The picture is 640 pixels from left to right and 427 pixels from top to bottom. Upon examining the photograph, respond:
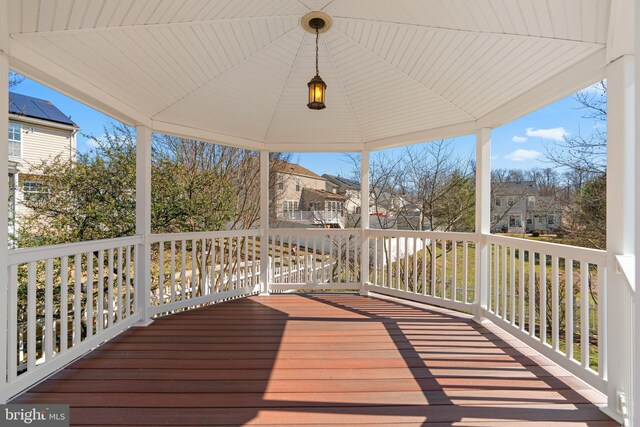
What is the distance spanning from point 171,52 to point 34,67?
93 centimetres

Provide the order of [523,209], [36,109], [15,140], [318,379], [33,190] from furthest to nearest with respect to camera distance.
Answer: [36,109], [15,140], [523,209], [33,190], [318,379]

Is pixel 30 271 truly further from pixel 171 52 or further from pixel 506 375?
pixel 506 375

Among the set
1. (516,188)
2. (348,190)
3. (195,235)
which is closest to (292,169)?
(348,190)

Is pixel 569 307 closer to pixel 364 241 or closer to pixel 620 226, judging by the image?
pixel 620 226

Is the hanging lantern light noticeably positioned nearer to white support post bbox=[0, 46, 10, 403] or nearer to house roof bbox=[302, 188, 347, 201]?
white support post bbox=[0, 46, 10, 403]

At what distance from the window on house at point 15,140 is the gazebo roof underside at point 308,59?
174 inches

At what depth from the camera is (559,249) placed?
254 cm

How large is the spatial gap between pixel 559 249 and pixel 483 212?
114cm

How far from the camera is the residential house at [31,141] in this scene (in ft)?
17.7

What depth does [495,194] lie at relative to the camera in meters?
6.27

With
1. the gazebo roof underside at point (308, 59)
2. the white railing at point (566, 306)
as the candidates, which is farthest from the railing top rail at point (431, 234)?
the gazebo roof underside at point (308, 59)

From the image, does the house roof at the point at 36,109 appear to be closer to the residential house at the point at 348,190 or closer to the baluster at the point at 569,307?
the residential house at the point at 348,190

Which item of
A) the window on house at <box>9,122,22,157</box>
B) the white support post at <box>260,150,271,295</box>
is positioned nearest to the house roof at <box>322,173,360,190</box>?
the white support post at <box>260,150,271,295</box>

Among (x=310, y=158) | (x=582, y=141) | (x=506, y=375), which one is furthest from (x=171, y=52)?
(x=582, y=141)
